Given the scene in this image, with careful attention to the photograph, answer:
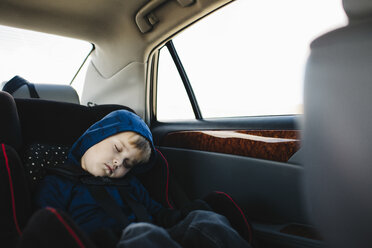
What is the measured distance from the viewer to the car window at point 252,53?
149 centimetres

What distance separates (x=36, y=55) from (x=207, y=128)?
4.25ft

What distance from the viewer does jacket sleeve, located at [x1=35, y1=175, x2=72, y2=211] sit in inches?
48.7

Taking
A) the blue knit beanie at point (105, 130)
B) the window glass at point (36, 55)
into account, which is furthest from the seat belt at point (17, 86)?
the blue knit beanie at point (105, 130)

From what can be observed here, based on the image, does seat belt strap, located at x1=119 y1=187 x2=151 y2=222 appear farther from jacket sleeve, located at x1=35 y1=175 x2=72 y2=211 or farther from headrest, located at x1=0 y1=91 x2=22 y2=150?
headrest, located at x1=0 y1=91 x2=22 y2=150

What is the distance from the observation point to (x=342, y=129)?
50 centimetres

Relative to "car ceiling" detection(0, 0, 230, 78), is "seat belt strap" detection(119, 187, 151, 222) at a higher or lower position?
lower

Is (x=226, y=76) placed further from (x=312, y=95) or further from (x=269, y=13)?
(x=312, y=95)

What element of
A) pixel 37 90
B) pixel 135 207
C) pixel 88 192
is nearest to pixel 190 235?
pixel 135 207

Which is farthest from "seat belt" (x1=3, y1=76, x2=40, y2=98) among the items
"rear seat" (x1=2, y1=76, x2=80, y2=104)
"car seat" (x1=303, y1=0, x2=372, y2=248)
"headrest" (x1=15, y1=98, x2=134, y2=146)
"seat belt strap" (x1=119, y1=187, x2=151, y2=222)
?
"car seat" (x1=303, y1=0, x2=372, y2=248)

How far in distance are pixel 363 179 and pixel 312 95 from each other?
0.15m

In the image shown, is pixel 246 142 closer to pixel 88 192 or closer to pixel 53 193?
pixel 88 192

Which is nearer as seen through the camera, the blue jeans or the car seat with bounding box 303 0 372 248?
the car seat with bounding box 303 0 372 248

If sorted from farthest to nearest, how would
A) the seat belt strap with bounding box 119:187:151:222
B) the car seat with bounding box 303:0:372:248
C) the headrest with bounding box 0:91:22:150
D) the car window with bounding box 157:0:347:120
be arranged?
the car window with bounding box 157:0:347:120 < the seat belt strap with bounding box 119:187:151:222 < the headrest with bounding box 0:91:22:150 < the car seat with bounding box 303:0:372:248

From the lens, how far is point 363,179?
1.57 ft
